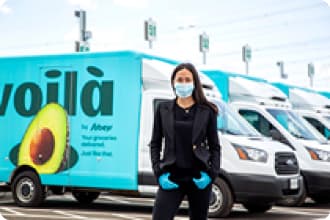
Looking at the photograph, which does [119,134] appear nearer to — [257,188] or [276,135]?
[257,188]

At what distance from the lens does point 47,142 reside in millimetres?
11508

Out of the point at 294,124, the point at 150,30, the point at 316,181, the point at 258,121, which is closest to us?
the point at 258,121

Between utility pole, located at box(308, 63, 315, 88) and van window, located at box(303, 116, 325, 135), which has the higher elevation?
utility pole, located at box(308, 63, 315, 88)

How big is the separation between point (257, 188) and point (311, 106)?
572 centimetres

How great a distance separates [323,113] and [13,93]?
757 centimetres

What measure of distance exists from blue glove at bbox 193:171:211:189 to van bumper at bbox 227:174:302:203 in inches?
227

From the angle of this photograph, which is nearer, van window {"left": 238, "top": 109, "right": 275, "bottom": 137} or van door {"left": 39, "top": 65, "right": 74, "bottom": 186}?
van door {"left": 39, "top": 65, "right": 74, "bottom": 186}

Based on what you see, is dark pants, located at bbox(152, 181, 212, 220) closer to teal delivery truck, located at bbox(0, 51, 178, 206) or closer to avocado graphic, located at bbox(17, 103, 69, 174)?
teal delivery truck, located at bbox(0, 51, 178, 206)

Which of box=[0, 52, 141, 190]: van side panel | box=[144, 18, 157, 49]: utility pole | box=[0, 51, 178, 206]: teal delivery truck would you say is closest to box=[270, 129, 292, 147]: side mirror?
box=[0, 51, 178, 206]: teal delivery truck

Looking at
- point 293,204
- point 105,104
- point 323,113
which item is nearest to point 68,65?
point 105,104

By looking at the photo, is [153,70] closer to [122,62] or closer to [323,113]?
[122,62]

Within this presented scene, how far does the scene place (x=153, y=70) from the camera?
10.7 m

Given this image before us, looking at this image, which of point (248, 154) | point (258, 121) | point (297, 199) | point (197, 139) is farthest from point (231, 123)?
point (197, 139)

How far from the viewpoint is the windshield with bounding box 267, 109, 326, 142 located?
1257 centimetres
